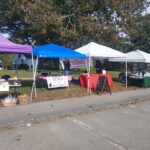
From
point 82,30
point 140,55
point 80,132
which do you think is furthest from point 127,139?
point 82,30

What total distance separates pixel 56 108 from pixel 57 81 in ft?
15.6

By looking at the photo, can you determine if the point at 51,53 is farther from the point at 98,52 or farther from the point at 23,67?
the point at 23,67

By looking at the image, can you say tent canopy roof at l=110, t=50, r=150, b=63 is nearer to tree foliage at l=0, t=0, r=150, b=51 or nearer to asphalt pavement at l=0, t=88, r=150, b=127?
tree foliage at l=0, t=0, r=150, b=51

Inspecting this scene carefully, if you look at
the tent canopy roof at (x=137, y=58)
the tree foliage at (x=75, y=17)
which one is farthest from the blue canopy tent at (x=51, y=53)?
the tree foliage at (x=75, y=17)

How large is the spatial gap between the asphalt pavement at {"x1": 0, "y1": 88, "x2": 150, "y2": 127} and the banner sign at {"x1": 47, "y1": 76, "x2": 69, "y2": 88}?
2.04 meters

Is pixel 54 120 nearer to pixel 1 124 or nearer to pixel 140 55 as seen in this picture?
pixel 1 124

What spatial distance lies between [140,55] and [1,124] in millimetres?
16311

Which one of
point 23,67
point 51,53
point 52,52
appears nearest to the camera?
point 51,53

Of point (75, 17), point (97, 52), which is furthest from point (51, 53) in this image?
point (75, 17)

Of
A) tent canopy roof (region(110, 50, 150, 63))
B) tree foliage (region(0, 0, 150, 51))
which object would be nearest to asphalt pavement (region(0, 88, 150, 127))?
tent canopy roof (region(110, 50, 150, 63))

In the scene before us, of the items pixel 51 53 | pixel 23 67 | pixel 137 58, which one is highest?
pixel 51 53

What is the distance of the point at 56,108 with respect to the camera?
11.4m

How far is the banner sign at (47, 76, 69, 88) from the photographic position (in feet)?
51.9

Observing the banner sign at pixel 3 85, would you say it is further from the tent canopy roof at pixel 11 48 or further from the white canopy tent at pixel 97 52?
the white canopy tent at pixel 97 52
